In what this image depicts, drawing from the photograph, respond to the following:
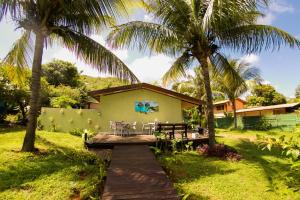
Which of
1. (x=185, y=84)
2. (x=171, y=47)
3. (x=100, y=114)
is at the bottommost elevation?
(x=100, y=114)

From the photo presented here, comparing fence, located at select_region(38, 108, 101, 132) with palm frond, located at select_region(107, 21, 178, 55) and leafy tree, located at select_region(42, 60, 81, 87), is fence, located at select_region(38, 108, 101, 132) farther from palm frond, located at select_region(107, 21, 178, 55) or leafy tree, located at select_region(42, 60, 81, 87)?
leafy tree, located at select_region(42, 60, 81, 87)

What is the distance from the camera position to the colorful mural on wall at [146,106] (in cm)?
1658

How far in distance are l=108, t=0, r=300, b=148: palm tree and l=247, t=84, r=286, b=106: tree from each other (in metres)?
38.0

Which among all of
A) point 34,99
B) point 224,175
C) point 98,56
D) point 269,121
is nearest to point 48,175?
point 34,99

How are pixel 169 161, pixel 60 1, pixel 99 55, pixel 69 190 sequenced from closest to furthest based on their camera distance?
1. pixel 69 190
2. pixel 60 1
3. pixel 169 161
4. pixel 99 55

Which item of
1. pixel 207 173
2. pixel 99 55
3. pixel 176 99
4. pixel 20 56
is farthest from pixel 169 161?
pixel 176 99

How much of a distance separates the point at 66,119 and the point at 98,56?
8961mm

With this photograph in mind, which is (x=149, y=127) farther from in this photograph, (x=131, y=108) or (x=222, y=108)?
(x=222, y=108)

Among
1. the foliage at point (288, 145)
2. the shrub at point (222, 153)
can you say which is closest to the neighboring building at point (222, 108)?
the shrub at point (222, 153)

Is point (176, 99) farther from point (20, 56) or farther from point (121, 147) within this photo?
point (20, 56)

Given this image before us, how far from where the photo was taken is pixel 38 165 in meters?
7.82

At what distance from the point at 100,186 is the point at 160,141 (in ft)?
17.8

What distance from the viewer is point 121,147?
10.9 m

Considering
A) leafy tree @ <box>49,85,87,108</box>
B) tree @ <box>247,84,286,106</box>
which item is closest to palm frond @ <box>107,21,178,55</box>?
leafy tree @ <box>49,85,87,108</box>
